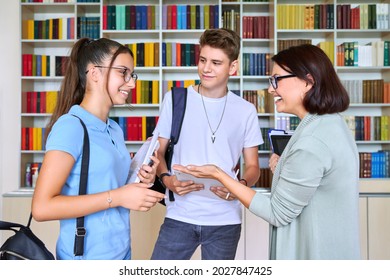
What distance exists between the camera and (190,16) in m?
4.55

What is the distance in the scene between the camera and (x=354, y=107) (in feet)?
15.5

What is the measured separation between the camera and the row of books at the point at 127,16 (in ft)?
14.9

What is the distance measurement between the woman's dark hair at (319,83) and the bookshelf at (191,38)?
9.33ft

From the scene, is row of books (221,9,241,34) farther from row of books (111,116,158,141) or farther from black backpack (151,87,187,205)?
black backpack (151,87,187,205)

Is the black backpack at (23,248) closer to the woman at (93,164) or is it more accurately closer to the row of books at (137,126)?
the woman at (93,164)

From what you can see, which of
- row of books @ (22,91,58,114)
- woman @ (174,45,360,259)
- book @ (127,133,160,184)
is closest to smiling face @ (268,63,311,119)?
woman @ (174,45,360,259)

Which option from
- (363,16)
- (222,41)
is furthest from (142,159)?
(363,16)

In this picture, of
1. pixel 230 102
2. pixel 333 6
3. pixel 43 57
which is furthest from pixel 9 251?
pixel 333 6

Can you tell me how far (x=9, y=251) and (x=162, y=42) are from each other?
11.5 feet

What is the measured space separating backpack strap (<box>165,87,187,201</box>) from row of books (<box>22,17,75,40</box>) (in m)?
2.71

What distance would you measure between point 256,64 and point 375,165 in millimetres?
1507

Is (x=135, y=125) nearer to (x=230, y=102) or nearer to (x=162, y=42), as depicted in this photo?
(x=162, y=42)

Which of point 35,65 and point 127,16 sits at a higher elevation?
point 127,16

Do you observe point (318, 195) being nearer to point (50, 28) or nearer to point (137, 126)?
point (137, 126)
